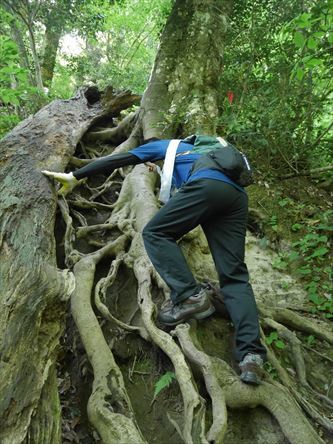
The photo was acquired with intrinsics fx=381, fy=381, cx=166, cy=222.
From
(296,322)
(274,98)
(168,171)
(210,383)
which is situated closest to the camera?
(210,383)

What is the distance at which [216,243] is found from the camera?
2.92 metres

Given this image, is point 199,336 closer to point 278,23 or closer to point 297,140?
point 297,140

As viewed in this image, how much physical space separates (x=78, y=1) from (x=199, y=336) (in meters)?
9.83

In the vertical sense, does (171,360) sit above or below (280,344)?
above

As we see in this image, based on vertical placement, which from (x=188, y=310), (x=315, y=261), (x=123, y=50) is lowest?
(x=315, y=261)

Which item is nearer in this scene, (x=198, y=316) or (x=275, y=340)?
(x=198, y=316)

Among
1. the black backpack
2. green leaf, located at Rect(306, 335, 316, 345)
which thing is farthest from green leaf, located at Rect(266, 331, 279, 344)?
the black backpack

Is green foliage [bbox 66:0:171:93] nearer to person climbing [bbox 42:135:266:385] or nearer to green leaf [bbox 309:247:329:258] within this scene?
green leaf [bbox 309:247:329:258]

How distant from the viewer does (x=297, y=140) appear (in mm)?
5730

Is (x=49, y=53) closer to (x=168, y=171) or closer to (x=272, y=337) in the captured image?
(x=168, y=171)

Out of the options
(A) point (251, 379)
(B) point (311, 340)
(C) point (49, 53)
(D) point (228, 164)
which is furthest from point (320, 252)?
(C) point (49, 53)

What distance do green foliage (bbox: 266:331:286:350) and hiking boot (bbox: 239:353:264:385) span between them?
0.67m

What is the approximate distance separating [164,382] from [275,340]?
4.00 feet

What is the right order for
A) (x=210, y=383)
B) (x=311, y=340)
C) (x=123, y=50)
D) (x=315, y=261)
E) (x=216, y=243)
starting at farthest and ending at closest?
(x=123, y=50)
(x=315, y=261)
(x=311, y=340)
(x=216, y=243)
(x=210, y=383)
